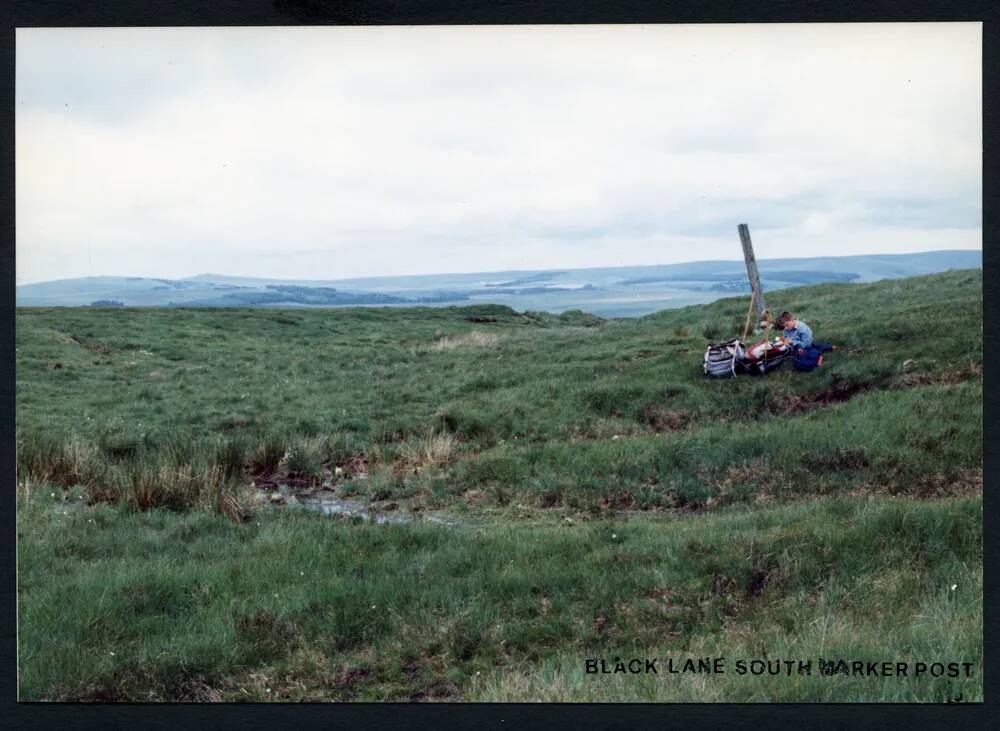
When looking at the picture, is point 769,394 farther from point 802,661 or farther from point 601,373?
point 802,661

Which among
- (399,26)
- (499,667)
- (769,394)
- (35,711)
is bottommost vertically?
(35,711)

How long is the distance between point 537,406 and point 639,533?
18.1 ft

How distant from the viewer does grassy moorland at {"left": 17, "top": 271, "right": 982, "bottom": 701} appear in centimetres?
611

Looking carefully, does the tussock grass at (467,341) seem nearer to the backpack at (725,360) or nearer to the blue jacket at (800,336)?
the backpack at (725,360)

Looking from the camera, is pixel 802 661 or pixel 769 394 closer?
pixel 802 661

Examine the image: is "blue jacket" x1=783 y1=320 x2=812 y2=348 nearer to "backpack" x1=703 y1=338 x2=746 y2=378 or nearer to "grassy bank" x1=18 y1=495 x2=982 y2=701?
"backpack" x1=703 y1=338 x2=746 y2=378

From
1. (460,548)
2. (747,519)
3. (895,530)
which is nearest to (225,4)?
(460,548)

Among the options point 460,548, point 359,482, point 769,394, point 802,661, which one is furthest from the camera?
point 769,394

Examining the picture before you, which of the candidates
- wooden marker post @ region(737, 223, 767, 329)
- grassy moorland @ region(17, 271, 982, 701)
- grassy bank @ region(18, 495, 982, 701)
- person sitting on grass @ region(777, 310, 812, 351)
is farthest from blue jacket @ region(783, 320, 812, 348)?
grassy bank @ region(18, 495, 982, 701)

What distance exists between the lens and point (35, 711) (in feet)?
20.4

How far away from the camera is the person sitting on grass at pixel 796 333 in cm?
1252

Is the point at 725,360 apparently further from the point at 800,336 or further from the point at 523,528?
the point at 523,528

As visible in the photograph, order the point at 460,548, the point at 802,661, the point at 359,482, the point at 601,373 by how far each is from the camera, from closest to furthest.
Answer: the point at 802,661
the point at 460,548
the point at 359,482
the point at 601,373

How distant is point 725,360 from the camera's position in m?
13.0
